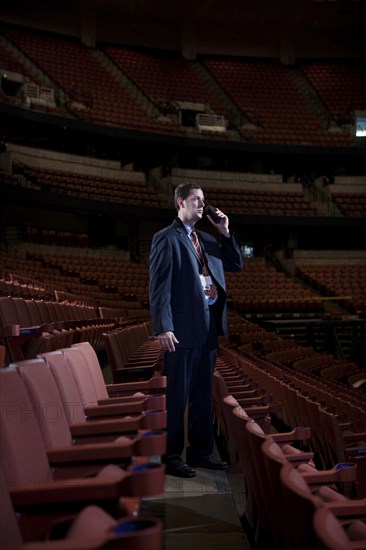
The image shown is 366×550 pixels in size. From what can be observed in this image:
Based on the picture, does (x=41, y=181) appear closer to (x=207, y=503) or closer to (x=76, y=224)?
A: (x=76, y=224)

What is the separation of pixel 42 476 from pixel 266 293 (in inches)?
334

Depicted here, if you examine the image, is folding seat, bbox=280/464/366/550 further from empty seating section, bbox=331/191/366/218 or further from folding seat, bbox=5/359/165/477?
empty seating section, bbox=331/191/366/218

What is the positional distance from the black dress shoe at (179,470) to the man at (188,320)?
0.10ft

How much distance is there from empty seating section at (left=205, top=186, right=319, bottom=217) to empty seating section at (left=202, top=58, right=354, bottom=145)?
0.93m

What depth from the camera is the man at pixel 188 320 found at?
1695mm

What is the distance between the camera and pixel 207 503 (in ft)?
4.62

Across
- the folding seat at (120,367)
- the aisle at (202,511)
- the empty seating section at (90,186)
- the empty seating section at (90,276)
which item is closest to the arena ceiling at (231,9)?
the empty seating section at (90,186)

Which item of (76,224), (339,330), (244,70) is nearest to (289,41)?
(244,70)

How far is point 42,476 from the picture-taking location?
3.09 feet

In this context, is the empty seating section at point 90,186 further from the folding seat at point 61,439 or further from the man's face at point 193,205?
the folding seat at point 61,439

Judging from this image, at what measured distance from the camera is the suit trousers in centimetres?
169

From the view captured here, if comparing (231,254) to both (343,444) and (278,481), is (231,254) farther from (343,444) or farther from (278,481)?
(278,481)

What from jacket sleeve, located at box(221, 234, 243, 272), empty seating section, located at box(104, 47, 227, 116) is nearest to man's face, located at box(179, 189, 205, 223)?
→ jacket sleeve, located at box(221, 234, 243, 272)

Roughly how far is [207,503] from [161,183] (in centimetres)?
1013
